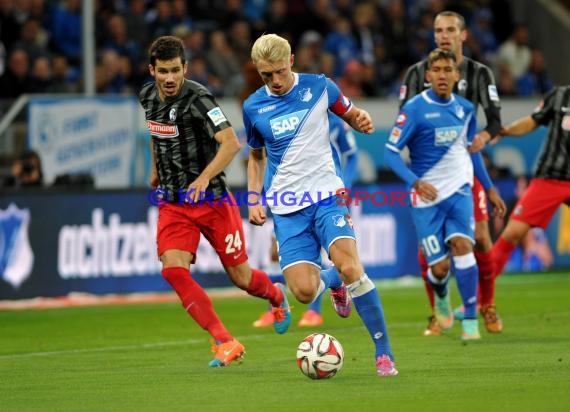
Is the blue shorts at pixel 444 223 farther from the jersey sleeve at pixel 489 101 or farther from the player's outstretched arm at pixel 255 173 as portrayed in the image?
the player's outstretched arm at pixel 255 173

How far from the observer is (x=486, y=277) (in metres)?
11.7

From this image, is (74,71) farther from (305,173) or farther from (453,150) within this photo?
(305,173)

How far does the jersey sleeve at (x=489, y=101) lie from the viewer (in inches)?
458

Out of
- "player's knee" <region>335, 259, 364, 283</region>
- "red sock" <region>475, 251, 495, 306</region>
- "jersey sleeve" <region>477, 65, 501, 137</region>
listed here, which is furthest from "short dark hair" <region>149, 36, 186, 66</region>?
"red sock" <region>475, 251, 495, 306</region>

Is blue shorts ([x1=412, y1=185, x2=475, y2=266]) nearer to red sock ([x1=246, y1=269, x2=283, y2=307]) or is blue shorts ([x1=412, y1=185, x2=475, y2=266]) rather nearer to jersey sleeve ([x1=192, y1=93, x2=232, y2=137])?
red sock ([x1=246, y1=269, x2=283, y2=307])

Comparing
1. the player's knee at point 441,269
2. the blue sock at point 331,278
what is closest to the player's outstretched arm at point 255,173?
the blue sock at point 331,278

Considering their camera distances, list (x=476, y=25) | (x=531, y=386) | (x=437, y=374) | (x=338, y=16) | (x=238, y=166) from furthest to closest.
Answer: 1. (x=476, y=25)
2. (x=338, y=16)
3. (x=238, y=166)
4. (x=437, y=374)
5. (x=531, y=386)

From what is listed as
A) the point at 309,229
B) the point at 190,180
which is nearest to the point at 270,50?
the point at 309,229

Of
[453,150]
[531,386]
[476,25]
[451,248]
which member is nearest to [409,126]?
[453,150]

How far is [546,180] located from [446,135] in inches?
83.1

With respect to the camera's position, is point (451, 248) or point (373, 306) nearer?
point (373, 306)

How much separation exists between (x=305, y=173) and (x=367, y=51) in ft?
45.3

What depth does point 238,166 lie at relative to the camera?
61.3 feet

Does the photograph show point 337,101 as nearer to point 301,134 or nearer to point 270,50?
point 301,134
